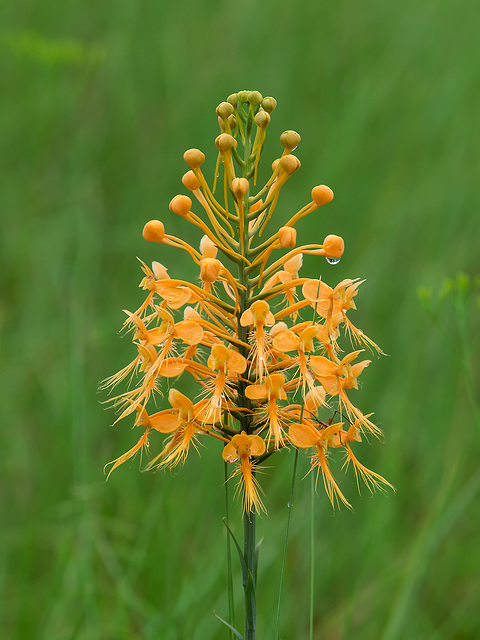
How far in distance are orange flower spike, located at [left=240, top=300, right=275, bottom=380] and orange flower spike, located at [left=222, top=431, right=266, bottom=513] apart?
0.60 feet

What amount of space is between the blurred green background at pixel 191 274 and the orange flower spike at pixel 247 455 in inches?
27.8

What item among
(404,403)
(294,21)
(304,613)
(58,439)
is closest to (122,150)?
(294,21)

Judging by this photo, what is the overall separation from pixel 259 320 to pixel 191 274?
2558 millimetres

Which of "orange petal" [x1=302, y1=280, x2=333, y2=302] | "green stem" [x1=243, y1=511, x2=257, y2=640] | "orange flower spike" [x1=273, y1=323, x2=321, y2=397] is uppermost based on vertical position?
"orange petal" [x1=302, y1=280, x2=333, y2=302]

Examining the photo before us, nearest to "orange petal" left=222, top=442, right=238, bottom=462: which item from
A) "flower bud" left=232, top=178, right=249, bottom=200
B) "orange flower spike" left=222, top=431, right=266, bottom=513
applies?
"orange flower spike" left=222, top=431, right=266, bottom=513

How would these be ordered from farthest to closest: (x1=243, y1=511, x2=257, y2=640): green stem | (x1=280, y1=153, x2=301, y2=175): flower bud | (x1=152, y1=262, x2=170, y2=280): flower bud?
(x1=152, y1=262, x2=170, y2=280): flower bud → (x1=280, y1=153, x2=301, y2=175): flower bud → (x1=243, y1=511, x2=257, y2=640): green stem

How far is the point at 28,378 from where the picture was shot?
478cm

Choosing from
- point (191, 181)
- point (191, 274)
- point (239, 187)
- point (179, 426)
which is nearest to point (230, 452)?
Result: point (179, 426)

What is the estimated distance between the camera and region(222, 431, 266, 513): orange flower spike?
69.6 inches

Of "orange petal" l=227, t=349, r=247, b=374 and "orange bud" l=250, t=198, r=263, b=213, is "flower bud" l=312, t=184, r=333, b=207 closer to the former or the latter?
"orange bud" l=250, t=198, r=263, b=213

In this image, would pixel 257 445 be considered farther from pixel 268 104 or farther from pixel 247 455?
pixel 268 104

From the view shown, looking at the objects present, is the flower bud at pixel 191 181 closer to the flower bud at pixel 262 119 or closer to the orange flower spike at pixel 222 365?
the flower bud at pixel 262 119

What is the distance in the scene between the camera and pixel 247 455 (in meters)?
1.83

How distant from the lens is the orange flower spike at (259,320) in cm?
181
